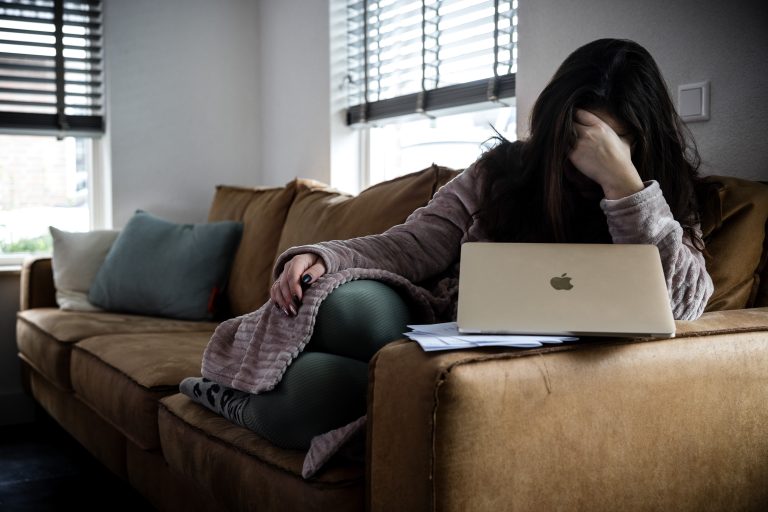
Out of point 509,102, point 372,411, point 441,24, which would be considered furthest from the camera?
point 441,24

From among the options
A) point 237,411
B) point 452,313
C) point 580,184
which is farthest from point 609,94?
point 237,411

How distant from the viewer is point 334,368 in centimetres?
119

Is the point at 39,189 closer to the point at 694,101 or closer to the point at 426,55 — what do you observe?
the point at 426,55

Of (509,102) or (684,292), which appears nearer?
(684,292)

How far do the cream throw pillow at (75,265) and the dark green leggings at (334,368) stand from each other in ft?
6.45

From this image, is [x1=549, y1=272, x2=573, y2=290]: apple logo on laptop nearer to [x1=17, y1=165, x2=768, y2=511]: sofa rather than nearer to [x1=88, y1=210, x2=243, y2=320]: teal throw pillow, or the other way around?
[x1=17, y1=165, x2=768, y2=511]: sofa

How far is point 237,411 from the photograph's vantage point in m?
1.36

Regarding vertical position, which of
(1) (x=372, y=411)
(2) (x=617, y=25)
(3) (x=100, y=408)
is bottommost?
(3) (x=100, y=408)

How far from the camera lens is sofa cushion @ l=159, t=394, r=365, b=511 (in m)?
1.10

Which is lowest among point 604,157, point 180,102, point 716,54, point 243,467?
point 243,467

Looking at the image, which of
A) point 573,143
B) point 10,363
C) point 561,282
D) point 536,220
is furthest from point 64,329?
point 561,282

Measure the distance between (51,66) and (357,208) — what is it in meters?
1.96

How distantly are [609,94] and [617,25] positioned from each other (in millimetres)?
711

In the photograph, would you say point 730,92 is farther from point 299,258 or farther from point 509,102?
point 299,258
